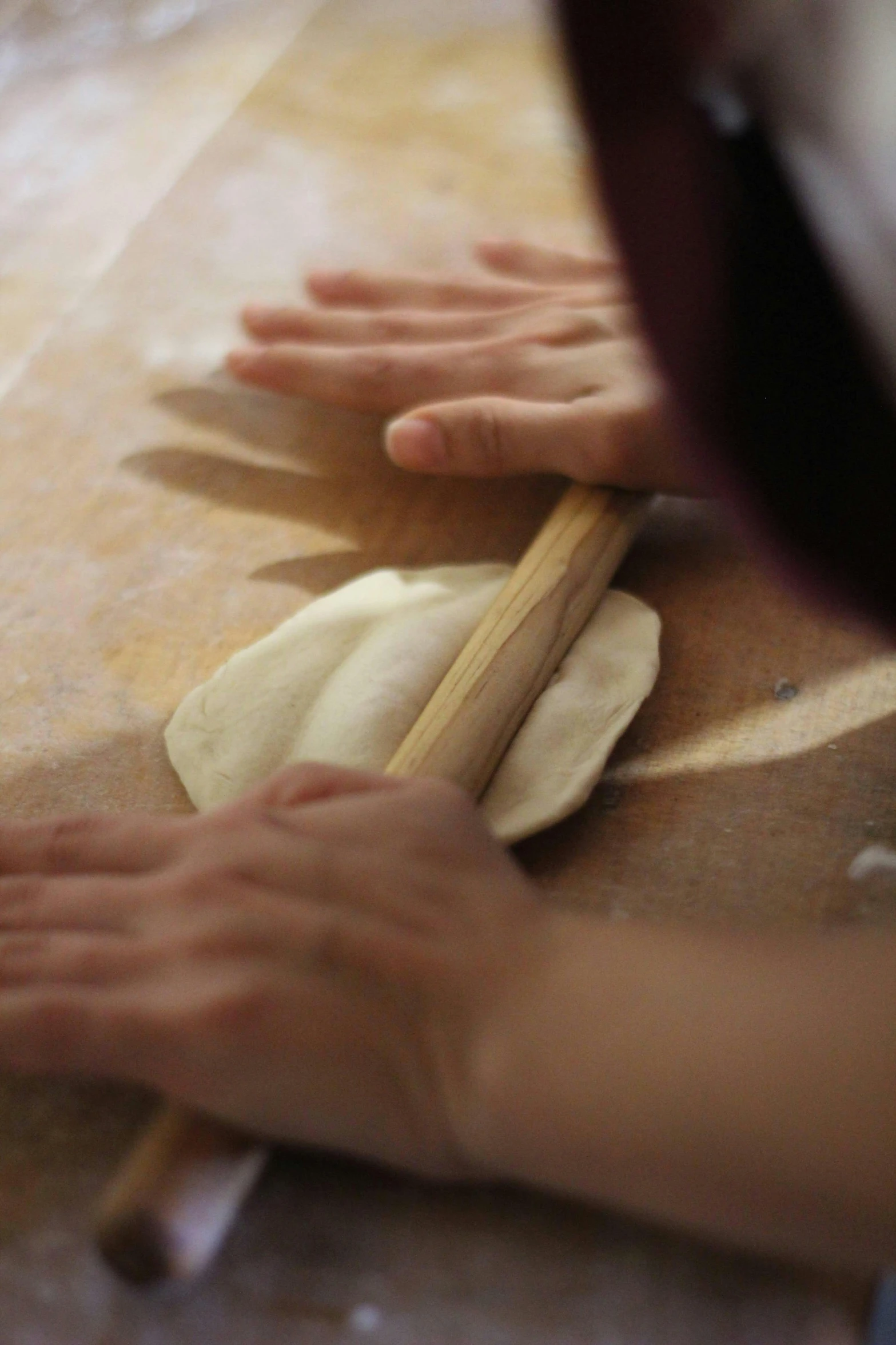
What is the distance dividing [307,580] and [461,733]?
Answer: 33 centimetres

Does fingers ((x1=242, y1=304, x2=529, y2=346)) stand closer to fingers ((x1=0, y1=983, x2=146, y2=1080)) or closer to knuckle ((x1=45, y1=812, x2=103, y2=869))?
knuckle ((x1=45, y1=812, x2=103, y2=869))

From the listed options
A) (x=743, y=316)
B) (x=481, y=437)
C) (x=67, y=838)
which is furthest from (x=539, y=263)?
(x=67, y=838)

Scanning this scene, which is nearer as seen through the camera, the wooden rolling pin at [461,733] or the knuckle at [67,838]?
the wooden rolling pin at [461,733]

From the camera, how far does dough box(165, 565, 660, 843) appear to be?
92cm

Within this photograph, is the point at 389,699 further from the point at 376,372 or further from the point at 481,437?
the point at 376,372

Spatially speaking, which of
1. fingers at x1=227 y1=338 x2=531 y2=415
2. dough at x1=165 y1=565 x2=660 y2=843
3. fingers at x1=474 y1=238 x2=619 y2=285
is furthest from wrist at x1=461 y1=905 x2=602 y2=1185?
fingers at x1=474 y1=238 x2=619 y2=285

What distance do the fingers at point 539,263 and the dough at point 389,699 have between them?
0.56 metres

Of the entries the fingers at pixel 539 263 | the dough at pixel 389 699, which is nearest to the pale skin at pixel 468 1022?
the dough at pixel 389 699

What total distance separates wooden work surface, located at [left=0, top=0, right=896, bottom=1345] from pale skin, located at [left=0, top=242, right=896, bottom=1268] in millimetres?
67

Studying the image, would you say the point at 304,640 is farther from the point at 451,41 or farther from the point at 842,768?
the point at 451,41

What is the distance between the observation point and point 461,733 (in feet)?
2.89

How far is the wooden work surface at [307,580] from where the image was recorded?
0.68 meters

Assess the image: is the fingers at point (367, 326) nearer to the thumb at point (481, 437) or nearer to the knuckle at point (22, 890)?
the thumb at point (481, 437)

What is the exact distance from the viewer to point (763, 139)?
66 centimetres
